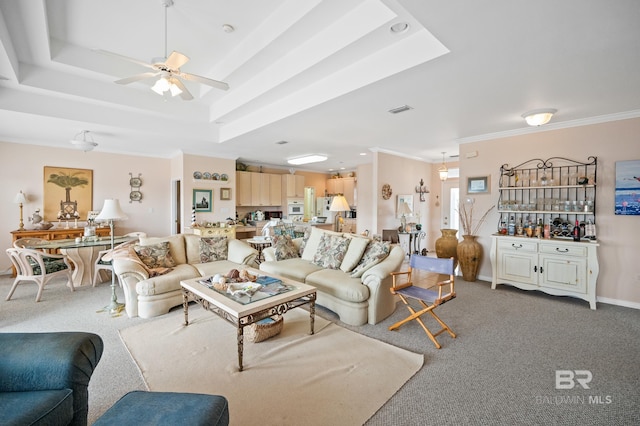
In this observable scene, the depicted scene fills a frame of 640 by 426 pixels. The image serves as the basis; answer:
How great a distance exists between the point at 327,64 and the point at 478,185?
366 cm

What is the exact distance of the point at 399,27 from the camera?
2361 millimetres

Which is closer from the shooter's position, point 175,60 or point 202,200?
point 175,60

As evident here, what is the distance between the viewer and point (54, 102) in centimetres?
372

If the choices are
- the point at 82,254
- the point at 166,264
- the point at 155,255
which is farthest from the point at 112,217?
the point at 82,254

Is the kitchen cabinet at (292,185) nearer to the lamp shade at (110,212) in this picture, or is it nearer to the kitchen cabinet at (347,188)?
the kitchen cabinet at (347,188)

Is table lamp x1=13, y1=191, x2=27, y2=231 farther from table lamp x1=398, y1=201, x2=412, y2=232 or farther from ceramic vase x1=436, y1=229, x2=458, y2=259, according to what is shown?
ceramic vase x1=436, y1=229, x2=458, y2=259

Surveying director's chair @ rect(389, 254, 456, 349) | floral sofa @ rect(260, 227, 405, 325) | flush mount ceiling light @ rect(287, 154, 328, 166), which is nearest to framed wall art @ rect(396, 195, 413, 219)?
flush mount ceiling light @ rect(287, 154, 328, 166)

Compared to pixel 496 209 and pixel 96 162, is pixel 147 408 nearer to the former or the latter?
pixel 496 209

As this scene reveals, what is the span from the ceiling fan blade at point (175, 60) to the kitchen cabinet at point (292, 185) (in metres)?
5.96

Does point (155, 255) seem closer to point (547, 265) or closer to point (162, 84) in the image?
point (162, 84)

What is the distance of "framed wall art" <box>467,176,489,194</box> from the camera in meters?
5.01

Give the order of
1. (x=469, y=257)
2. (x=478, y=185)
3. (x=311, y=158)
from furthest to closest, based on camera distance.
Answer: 1. (x=311, y=158)
2. (x=478, y=185)
3. (x=469, y=257)

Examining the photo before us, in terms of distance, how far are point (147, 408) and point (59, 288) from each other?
4535 mm

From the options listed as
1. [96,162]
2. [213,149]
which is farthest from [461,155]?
[96,162]
